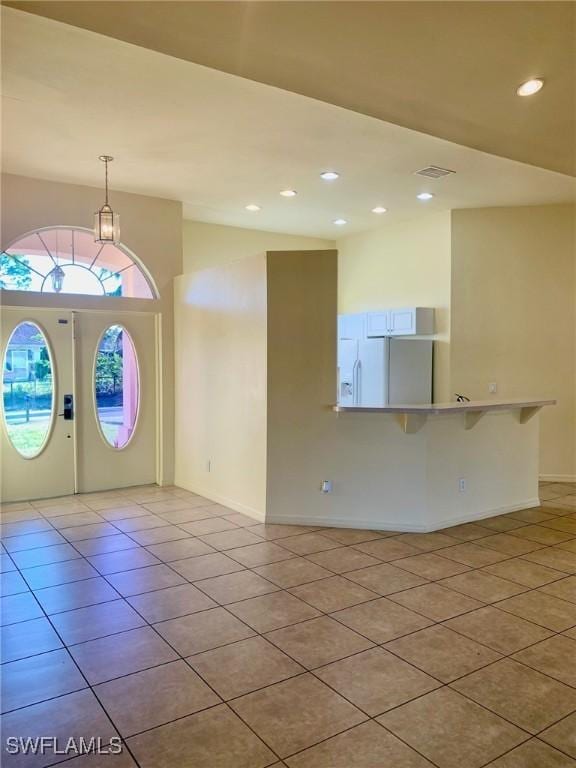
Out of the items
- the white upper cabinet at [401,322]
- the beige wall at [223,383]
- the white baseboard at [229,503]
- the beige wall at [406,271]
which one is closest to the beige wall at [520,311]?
the beige wall at [406,271]

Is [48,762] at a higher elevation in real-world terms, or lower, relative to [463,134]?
lower

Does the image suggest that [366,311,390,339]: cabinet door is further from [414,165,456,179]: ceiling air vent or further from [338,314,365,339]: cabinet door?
[414,165,456,179]: ceiling air vent

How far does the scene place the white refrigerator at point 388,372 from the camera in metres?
6.61

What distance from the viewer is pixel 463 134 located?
14.0ft

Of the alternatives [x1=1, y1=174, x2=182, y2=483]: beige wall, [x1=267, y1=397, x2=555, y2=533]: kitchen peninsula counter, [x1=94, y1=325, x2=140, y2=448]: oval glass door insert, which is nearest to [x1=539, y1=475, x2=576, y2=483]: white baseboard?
[x1=267, y1=397, x2=555, y2=533]: kitchen peninsula counter

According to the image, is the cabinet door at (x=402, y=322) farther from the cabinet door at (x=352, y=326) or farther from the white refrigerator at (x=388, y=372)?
the cabinet door at (x=352, y=326)

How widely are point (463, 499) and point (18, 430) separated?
4378 millimetres

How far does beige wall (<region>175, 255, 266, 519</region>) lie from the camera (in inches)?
198

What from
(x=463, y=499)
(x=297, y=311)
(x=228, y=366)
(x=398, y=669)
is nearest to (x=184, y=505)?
(x=228, y=366)

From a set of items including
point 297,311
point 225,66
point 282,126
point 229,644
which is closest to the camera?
point 229,644

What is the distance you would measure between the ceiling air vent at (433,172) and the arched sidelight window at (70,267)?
10.2ft

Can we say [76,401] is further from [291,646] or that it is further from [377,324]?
[291,646]

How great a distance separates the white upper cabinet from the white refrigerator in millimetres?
152

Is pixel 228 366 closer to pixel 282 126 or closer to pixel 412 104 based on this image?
pixel 282 126
